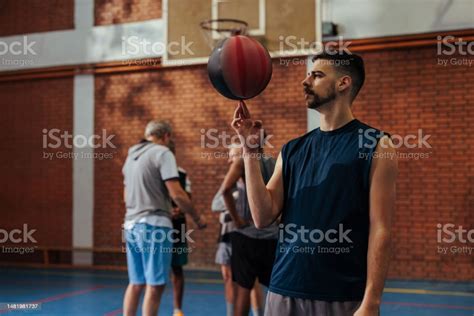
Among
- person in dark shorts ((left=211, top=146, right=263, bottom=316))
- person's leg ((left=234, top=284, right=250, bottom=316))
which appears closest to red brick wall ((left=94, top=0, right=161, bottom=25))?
person in dark shorts ((left=211, top=146, right=263, bottom=316))

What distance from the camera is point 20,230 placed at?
1052 cm

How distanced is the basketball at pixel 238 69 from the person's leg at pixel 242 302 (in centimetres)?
180

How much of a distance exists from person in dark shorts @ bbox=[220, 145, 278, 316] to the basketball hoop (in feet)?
15.8

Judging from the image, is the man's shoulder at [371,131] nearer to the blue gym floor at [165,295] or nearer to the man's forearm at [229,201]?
the man's forearm at [229,201]

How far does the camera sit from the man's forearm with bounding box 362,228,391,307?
2.18 meters

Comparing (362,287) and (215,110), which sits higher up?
(215,110)

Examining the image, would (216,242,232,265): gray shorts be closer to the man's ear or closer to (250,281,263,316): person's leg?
(250,281,263,316): person's leg

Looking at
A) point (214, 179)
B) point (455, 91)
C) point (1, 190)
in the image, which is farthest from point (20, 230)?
point (455, 91)

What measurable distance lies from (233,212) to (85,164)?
Answer: 6381 millimetres

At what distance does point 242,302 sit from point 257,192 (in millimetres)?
1902

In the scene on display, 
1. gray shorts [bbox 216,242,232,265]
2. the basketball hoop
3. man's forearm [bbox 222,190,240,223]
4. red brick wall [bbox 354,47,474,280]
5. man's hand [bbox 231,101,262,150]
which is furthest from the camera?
the basketball hoop

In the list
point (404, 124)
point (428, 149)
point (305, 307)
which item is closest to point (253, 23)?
point (404, 124)

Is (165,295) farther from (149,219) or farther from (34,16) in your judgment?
(34,16)

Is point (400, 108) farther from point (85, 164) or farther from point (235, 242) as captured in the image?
point (85, 164)
